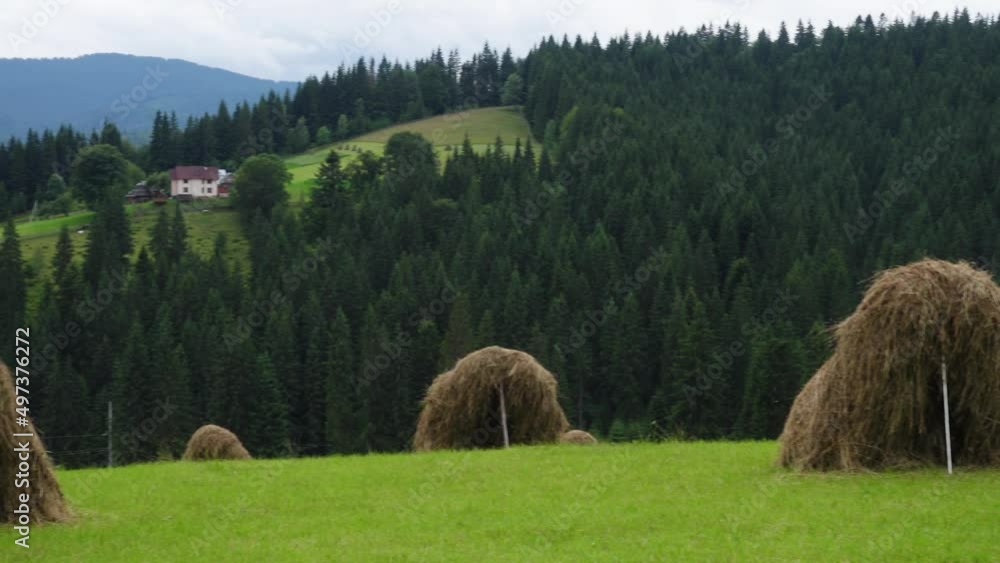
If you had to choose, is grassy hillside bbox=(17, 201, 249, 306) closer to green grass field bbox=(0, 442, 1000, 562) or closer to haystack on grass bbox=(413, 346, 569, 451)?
haystack on grass bbox=(413, 346, 569, 451)

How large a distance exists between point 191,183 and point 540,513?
15105 centimetres

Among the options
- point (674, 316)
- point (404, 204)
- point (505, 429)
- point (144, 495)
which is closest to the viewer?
point (144, 495)

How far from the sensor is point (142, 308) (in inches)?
4313

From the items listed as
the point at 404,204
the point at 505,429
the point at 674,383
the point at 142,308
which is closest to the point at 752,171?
the point at 404,204

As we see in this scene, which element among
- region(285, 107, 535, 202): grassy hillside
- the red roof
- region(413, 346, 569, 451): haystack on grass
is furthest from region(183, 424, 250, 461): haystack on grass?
region(285, 107, 535, 202): grassy hillside

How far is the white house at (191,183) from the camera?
522 ft

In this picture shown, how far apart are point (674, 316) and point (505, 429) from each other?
68.8 m

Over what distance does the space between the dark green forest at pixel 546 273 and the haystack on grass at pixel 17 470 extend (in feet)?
196

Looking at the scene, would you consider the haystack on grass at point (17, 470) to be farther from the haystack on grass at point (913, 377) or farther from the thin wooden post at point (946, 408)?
the thin wooden post at point (946, 408)

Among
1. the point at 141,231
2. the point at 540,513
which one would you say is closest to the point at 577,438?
the point at 540,513

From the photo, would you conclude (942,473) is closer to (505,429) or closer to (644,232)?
(505,429)

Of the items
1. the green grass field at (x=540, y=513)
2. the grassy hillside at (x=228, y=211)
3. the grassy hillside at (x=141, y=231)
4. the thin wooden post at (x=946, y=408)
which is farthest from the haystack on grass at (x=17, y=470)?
the grassy hillside at (x=141, y=231)

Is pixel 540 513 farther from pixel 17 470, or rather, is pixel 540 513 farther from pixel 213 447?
pixel 213 447

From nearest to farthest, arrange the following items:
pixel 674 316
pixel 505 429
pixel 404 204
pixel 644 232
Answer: pixel 505 429, pixel 674 316, pixel 644 232, pixel 404 204
